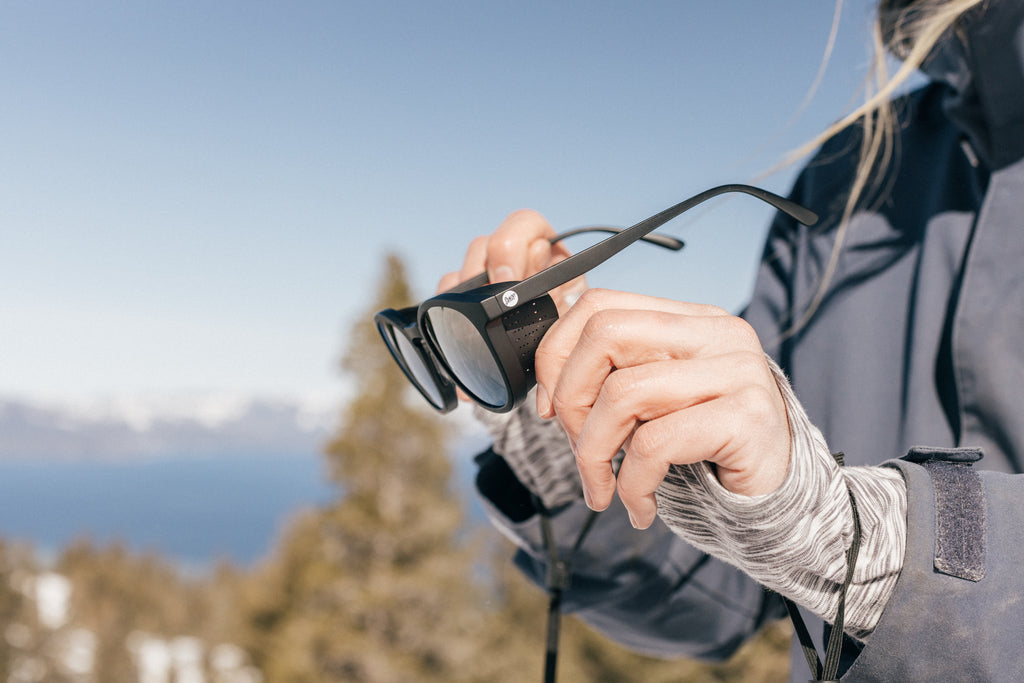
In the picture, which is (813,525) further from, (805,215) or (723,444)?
(805,215)

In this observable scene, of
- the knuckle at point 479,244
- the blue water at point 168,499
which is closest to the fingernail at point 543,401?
the knuckle at point 479,244

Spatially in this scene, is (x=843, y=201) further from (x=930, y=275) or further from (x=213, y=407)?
(x=213, y=407)

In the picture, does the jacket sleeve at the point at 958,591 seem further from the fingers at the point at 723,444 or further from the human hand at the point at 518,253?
the human hand at the point at 518,253

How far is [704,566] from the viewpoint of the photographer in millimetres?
971

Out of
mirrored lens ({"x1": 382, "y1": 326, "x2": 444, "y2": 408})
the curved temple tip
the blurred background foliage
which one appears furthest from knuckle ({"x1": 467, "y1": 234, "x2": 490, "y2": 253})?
the blurred background foliage

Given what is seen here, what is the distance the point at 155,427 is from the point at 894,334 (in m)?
198

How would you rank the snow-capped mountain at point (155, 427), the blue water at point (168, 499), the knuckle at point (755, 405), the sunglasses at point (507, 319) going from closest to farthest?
1. the knuckle at point (755, 405)
2. the sunglasses at point (507, 319)
3. the blue water at point (168, 499)
4. the snow-capped mountain at point (155, 427)

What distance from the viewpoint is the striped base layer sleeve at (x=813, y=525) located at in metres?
0.50

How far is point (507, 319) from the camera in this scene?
577 mm

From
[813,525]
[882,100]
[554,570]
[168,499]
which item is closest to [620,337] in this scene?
[813,525]

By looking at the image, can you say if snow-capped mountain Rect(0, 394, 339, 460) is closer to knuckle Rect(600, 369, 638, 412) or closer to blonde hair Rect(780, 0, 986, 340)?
blonde hair Rect(780, 0, 986, 340)

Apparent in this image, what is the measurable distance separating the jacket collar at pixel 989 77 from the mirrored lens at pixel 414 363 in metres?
0.76

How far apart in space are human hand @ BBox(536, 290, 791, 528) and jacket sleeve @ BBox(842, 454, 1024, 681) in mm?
131

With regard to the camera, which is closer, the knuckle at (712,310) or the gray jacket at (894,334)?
the knuckle at (712,310)
